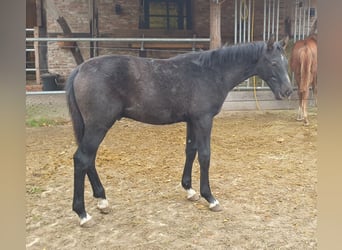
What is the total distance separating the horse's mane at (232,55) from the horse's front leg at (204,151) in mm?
404

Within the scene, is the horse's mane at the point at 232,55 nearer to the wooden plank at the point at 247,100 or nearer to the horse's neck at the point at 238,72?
the horse's neck at the point at 238,72

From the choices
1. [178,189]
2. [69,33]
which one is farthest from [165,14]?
[178,189]

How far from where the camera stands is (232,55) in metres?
2.69

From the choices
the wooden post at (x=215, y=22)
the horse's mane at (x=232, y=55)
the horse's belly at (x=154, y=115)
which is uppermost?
the wooden post at (x=215, y=22)

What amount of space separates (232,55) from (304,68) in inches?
91.2

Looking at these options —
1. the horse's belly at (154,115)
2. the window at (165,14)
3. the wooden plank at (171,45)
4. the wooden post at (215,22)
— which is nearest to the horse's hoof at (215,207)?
the horse's belly at (154,115)

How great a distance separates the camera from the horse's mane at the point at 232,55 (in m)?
2.67

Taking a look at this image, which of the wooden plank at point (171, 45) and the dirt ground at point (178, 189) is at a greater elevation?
the wooden plank at point (171, 45)

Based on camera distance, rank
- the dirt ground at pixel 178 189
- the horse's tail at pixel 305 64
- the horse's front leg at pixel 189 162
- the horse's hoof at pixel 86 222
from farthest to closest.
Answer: the horse's tail at pixel 305 64 → the horse's front leg at pixel 189 162 → the horse's hoof at pixel 86 222 → the dirt ground at pixel 178 189

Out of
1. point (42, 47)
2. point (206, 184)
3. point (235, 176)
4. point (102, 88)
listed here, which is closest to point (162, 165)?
point (235, 176)

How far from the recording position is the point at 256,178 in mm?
3422

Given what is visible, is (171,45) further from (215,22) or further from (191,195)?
(191,195)
